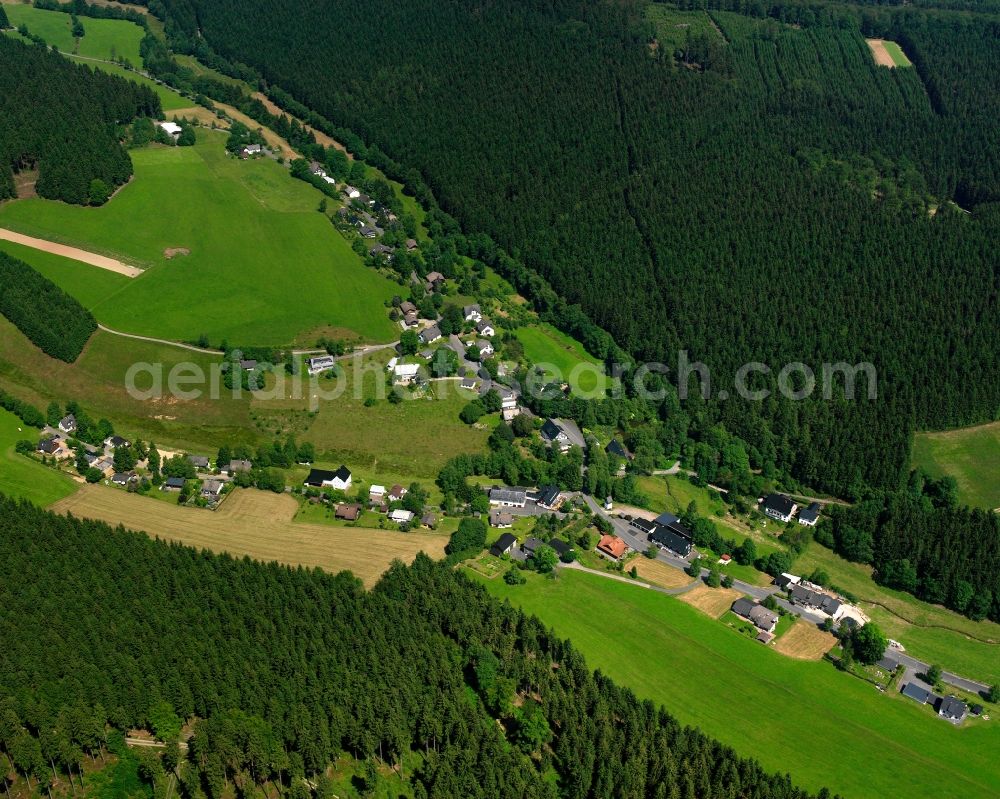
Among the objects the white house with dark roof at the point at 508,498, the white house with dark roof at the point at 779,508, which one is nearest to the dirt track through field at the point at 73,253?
the white house with dark roof at the point at 508,498

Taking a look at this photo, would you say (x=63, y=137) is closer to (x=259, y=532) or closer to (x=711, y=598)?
(x=259, y=532)

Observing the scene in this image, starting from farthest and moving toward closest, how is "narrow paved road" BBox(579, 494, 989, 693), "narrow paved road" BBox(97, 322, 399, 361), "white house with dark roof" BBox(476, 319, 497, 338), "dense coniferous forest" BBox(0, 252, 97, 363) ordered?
"white house with dark roof" BBox(476, 319, 497, 338) < "narrow paved road" BBox(97, 322, 399, 361) < "dense coniferous forest" BBox(0, 252, 97, 363) < "narrow paved road" BBox(579, 494, 989, 693)

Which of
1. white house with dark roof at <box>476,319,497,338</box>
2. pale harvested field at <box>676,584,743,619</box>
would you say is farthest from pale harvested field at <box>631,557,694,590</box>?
white house with dark roof at <box>476,319,497,338</box>

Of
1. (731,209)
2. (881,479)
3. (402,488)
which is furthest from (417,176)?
(881,479)

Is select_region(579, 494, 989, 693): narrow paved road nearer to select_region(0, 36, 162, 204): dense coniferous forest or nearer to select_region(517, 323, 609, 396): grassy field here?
select_region(517, 323, 609, 396): grassy field

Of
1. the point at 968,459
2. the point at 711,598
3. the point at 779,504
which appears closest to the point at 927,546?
the point at 779,504

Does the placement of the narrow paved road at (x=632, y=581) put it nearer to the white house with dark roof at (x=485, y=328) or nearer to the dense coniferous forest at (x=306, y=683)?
the dense coniferous forest at (x=306, y=683)
